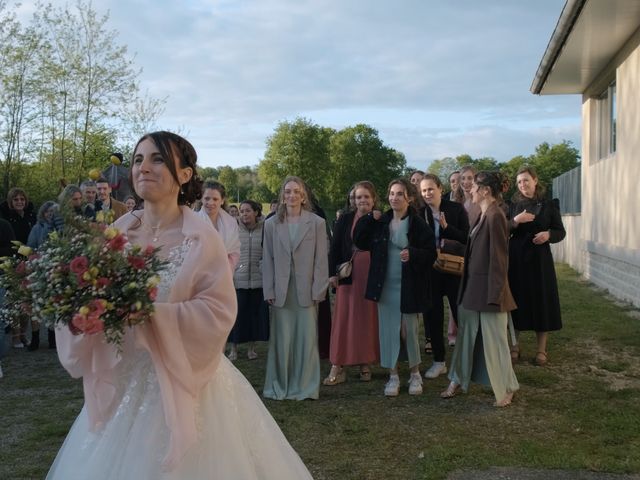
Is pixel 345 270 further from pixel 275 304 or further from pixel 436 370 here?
pixel 436 370

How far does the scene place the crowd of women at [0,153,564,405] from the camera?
6684 mm

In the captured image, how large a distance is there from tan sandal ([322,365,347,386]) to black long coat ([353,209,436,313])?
3.61ft

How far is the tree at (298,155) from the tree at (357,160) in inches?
76.4

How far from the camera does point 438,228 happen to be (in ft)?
27.0

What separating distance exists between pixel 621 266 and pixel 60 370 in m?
11.1

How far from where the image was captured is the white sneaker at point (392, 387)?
7.09 m

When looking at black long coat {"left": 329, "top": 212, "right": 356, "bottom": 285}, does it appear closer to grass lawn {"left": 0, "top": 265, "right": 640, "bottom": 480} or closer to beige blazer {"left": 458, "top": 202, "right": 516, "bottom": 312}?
grass lawn {"left": 0, "top": 265, "right": 640, "bottom": 480}

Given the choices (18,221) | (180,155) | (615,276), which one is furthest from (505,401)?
(615,276)

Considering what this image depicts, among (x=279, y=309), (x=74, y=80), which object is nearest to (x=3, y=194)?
(x=74, y=80)

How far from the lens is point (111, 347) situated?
2.80m

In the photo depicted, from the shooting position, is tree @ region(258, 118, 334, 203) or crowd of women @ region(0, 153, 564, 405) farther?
tree @ region(258, 118, 334, 203)

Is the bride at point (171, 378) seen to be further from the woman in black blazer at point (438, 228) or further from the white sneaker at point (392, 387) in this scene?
the woman in black blazer at point (438, 228)

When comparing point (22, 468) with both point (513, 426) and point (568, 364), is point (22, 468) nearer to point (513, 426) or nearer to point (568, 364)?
point (513, 426)

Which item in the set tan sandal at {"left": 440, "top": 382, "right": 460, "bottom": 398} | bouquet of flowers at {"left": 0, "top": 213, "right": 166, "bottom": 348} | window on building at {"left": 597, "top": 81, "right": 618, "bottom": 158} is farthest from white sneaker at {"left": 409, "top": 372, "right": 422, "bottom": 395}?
window on building at {"left": 597, "top": 81, "right": 618, "bottom": 158}
